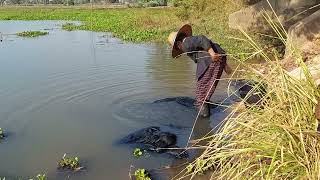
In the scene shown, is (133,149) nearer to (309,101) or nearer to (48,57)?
(309,101)

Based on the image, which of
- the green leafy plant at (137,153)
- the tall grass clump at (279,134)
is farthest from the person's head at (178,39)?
the tall grass clump at (279,134)

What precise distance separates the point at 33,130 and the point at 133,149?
2120 millimetres

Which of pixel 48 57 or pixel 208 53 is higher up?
pixel 208 53

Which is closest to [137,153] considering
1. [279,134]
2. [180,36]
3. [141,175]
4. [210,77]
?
[141,175]

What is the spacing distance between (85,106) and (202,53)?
3.10 metres

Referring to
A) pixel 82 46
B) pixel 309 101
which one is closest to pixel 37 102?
pixel 309 101

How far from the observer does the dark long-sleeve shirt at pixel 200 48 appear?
→ 700cm

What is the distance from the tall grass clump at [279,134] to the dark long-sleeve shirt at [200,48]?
10.9 ft

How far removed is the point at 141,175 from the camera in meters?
5.43

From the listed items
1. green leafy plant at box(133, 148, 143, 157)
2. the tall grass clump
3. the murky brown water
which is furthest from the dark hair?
the tall grass clump

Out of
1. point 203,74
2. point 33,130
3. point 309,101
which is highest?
point 309,101

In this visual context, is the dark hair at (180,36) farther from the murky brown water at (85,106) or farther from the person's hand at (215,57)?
the murky brown water at (85,106)

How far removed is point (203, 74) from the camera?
7383mm

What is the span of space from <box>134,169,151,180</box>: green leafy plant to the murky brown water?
34cm
